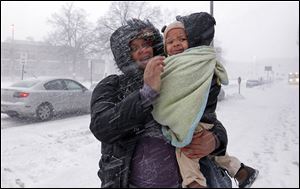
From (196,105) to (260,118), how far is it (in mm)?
10466

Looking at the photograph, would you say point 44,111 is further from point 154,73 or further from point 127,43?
point 154,73

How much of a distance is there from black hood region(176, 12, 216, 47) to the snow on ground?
8.90 feet

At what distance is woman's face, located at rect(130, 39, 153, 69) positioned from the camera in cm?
115

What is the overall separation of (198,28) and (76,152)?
5.72 m

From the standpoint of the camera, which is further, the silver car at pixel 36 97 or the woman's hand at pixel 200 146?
the silver car at pixel 36 97

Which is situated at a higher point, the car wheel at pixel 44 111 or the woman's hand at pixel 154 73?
the woman's hand at pixel 154 73

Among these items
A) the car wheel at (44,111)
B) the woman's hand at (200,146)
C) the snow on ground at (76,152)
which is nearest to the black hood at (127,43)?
the woman's hand at (200,146)

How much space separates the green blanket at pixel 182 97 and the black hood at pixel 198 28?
0.08 metres

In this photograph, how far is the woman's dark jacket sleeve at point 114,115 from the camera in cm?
108

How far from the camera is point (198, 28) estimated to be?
1173 millimetres

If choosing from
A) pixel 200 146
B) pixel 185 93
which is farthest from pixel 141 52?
Result: pixel 200 146

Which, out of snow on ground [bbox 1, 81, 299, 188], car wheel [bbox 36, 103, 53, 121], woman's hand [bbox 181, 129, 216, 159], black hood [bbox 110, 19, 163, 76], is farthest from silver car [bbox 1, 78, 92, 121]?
woman's hand [bbox 181, 129, 216, 159]

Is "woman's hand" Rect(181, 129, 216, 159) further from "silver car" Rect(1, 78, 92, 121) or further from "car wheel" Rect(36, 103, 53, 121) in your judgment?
"car wheel" Rect(36, 103, 53, 121)

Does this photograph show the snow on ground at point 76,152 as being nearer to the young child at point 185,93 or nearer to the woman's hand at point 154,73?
the young child at point 185,93
